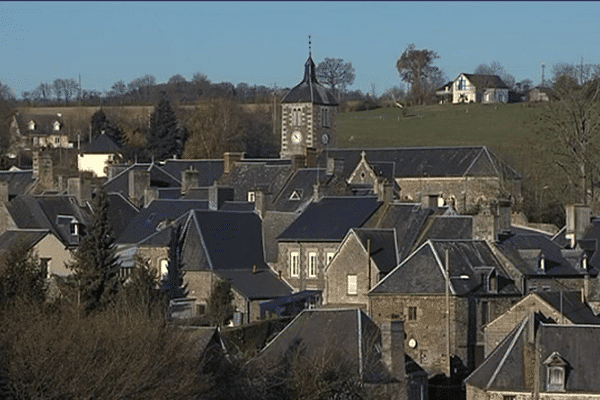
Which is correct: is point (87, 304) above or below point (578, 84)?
below

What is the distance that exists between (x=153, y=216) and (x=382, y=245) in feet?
40.6

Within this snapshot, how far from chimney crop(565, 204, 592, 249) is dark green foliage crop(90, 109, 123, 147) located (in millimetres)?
61381

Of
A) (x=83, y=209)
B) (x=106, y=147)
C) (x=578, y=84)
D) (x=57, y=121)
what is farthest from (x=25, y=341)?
(x=57, y=121)

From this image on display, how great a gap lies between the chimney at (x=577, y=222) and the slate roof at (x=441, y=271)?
5415 mm

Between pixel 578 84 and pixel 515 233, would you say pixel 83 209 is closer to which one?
pixel 515 233

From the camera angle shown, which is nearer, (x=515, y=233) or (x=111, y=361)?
(x=111, y=361)

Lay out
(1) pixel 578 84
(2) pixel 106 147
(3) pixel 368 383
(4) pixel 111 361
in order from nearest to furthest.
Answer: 1. (4) pixel 111 361
2. (3) pixel 368 383
3. (1) pixel 578 84
4. (2) pixel 106 147

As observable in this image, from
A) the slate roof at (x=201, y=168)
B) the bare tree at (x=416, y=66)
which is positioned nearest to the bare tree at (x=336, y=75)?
the bare tree at (x=416, y=66)

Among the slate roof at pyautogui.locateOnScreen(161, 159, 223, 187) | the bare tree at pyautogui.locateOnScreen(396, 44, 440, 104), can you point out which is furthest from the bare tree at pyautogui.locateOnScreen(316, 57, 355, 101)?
the slate roof at pyautogui.locateOnScreen(161, 159, 223, 187)

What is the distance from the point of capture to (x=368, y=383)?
1540 inches

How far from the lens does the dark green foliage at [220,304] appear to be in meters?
52.0

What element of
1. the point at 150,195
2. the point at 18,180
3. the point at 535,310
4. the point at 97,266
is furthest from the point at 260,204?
the point at 18,180

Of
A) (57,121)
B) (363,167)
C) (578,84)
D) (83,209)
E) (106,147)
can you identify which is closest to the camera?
(83,209)

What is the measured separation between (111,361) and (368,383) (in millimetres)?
7925
